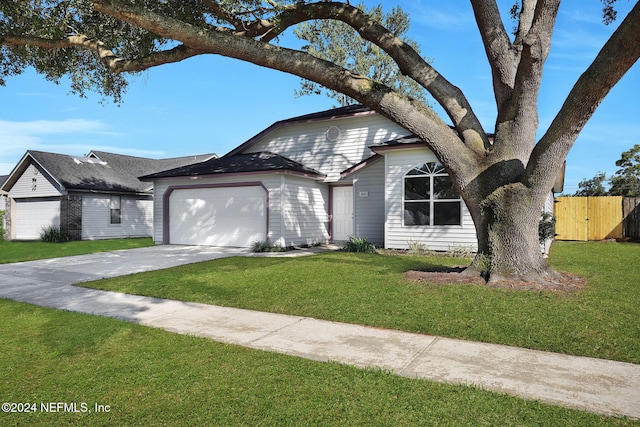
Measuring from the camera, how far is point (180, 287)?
7605mm

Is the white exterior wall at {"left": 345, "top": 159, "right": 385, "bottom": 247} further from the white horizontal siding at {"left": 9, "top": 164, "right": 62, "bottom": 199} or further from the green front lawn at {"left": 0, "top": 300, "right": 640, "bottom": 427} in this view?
the white horizontal siding at {"left": 9, "top": 164, "right": 62, "bottom": 199}

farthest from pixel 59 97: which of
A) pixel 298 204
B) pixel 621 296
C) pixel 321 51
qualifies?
pixel 321 51

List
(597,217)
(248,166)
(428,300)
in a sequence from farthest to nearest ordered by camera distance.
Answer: (597,217) → (248,166) → (428,300)

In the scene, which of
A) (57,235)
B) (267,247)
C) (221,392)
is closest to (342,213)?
(267,247)

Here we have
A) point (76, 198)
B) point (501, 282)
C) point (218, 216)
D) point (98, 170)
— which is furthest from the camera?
point (98, 170)

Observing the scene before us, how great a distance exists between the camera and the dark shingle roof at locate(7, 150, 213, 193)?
21016mm

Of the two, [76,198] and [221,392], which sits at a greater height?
[76,198]

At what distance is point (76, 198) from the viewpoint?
21031 mm

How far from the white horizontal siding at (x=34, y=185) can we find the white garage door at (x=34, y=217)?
42 cm

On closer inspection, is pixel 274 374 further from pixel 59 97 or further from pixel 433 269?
pixel 59 97

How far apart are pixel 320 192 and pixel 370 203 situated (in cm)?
237

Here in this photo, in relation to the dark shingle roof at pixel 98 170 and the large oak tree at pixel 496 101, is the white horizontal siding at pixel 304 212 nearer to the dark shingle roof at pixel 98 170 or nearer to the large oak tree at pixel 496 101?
the large oak tree at pixel 496 101

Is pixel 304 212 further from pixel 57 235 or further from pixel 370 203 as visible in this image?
pixel 57 235

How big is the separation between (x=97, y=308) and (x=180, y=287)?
5.53 ft
